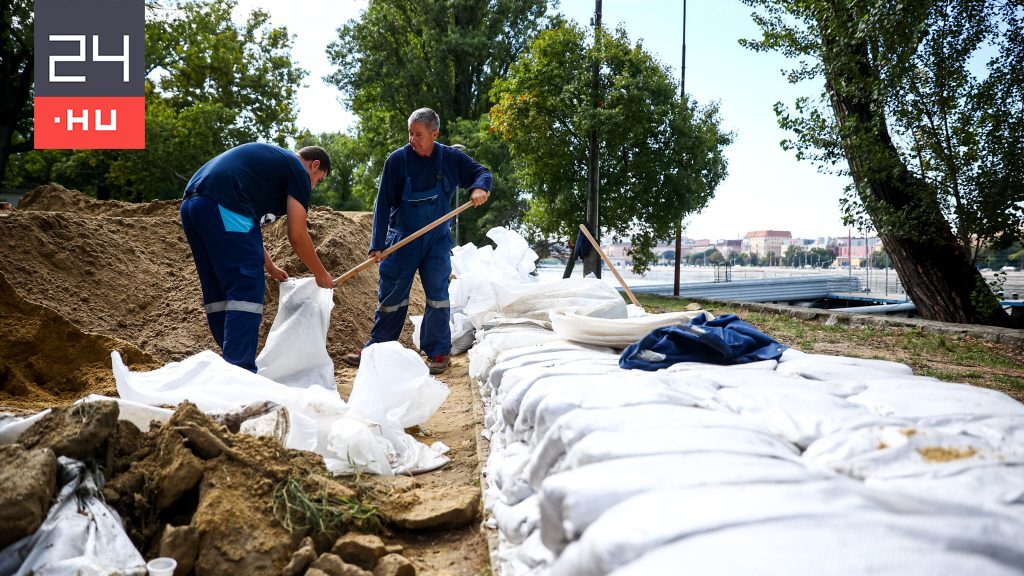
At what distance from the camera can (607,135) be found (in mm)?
13914

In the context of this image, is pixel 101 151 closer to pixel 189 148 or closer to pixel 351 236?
pixel 189 148

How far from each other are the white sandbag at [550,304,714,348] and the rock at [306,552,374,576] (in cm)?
159

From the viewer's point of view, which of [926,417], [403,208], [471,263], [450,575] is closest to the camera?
[926,417]

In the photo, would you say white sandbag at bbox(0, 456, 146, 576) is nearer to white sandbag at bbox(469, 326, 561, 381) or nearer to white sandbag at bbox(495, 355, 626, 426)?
white sandbag at bbox(495, 355, 626, 426)

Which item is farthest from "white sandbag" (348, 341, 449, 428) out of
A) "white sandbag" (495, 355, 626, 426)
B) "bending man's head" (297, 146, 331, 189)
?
"bending man's head" (297, 146, 331, 189)

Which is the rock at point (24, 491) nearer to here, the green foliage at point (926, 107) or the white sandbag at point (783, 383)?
the white sandbag at point (783, 383)

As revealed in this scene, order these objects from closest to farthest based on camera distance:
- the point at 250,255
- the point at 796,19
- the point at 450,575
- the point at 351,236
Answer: the point at 450,575 → the point at 250,255 → the point at 351,236 → the point at 796,19

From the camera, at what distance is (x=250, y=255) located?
370cm

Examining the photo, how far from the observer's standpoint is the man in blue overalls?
4895mm

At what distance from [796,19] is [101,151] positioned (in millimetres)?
20762

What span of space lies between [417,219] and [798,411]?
3663mm

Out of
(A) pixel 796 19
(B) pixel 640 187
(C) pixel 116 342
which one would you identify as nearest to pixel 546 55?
(B) pixel 640 187

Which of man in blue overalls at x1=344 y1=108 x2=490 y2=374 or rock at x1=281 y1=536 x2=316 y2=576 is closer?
rock at x1=281 y1=536 x2=316 y2=576

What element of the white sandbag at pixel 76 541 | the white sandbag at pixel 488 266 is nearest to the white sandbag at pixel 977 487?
the white sandbag at pixel 76 541
